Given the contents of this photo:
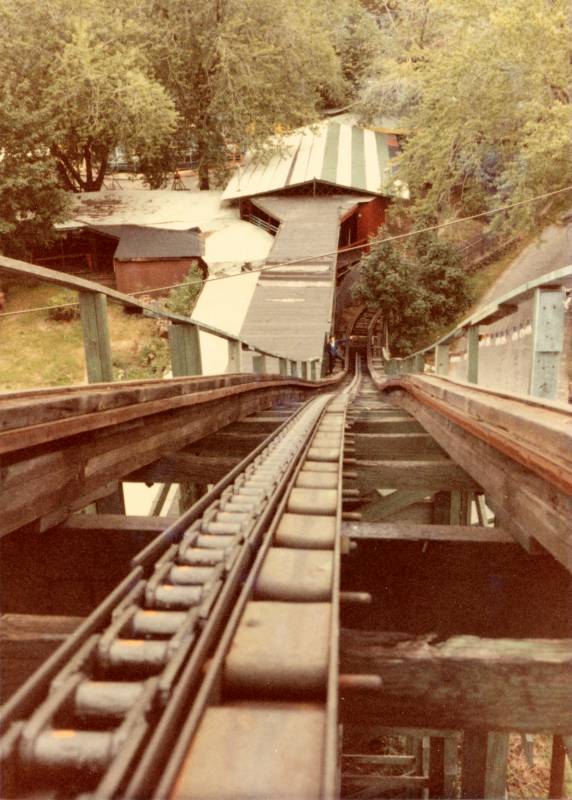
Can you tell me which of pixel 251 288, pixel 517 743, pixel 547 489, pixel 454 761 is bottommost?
pixel 517 743

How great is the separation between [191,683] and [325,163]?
33688mm

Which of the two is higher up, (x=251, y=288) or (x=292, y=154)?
(x=292, y=154)

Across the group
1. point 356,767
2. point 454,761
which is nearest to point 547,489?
point 454,761

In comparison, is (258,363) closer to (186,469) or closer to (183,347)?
(183,347)

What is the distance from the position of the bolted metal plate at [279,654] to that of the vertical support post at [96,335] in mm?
2337

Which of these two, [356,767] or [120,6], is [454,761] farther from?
[120,6]

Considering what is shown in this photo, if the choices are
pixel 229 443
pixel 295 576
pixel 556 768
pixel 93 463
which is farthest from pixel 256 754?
pixel 556 768

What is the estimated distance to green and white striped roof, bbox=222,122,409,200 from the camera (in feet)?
98.9

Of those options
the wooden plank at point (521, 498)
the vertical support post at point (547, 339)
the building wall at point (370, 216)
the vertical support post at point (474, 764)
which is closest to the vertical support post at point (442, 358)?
the wooden plank at point (521, 498)

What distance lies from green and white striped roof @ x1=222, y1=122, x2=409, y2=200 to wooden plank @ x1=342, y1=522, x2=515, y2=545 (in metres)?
26.7

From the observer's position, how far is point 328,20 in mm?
42031

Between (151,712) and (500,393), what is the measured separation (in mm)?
2708

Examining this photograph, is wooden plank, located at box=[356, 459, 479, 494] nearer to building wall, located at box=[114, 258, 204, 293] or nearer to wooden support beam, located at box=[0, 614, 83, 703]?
wooden support beam, located at box=[0, 614, 83, 703]

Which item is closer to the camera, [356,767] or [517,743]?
[356,767]
